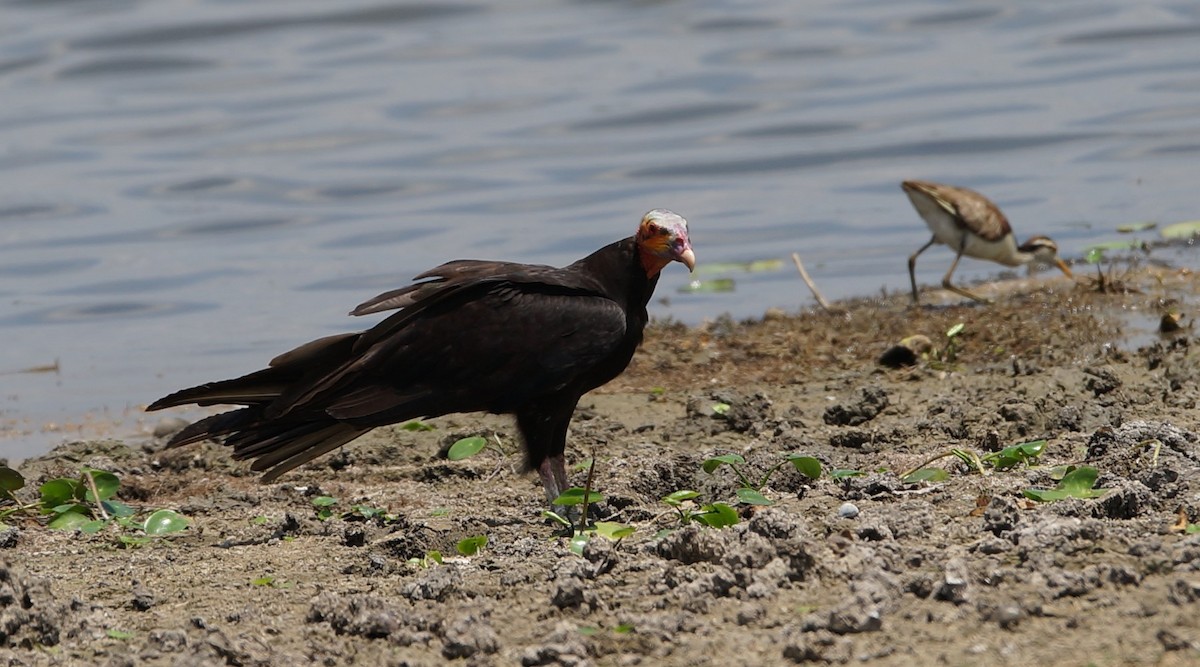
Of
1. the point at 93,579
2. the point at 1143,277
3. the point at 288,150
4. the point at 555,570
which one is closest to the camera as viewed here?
the point at 555,570

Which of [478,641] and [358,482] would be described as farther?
[358,482]

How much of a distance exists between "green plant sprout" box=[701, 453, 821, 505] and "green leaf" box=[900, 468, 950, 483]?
0.26 meters

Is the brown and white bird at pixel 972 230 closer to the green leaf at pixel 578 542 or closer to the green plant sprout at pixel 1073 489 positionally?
the green plant sprout at pixel 1073 489

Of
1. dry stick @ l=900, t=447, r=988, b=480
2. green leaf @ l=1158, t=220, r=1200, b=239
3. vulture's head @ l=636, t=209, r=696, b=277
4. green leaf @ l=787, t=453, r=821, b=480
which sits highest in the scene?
vulture's head @ l=636, t=209, r=696, b=277

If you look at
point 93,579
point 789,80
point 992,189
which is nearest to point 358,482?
point 93,579

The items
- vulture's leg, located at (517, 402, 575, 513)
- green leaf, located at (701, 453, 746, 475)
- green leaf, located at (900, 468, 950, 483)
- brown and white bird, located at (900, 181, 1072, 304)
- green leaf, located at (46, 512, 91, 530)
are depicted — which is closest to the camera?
green leaf, located at (900, 468, 950, 483)

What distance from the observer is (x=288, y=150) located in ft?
44.1

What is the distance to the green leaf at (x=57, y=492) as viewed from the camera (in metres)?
5.18

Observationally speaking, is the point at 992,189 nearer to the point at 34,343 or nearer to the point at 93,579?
the point at 34,343

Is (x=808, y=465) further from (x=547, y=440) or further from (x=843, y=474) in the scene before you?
(x=547, y=440)

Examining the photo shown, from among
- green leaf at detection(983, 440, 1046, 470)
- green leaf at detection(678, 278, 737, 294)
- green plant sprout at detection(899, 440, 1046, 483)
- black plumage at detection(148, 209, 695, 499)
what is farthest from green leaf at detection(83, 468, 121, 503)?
green leaf at detection(678, 278, 737, 294)

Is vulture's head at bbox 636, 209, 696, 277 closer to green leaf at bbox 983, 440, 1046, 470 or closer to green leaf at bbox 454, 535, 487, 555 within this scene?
green leaf at bbox 983, 440, 1046, 470

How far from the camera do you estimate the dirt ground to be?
3326mm

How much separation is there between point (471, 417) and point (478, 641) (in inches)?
121
